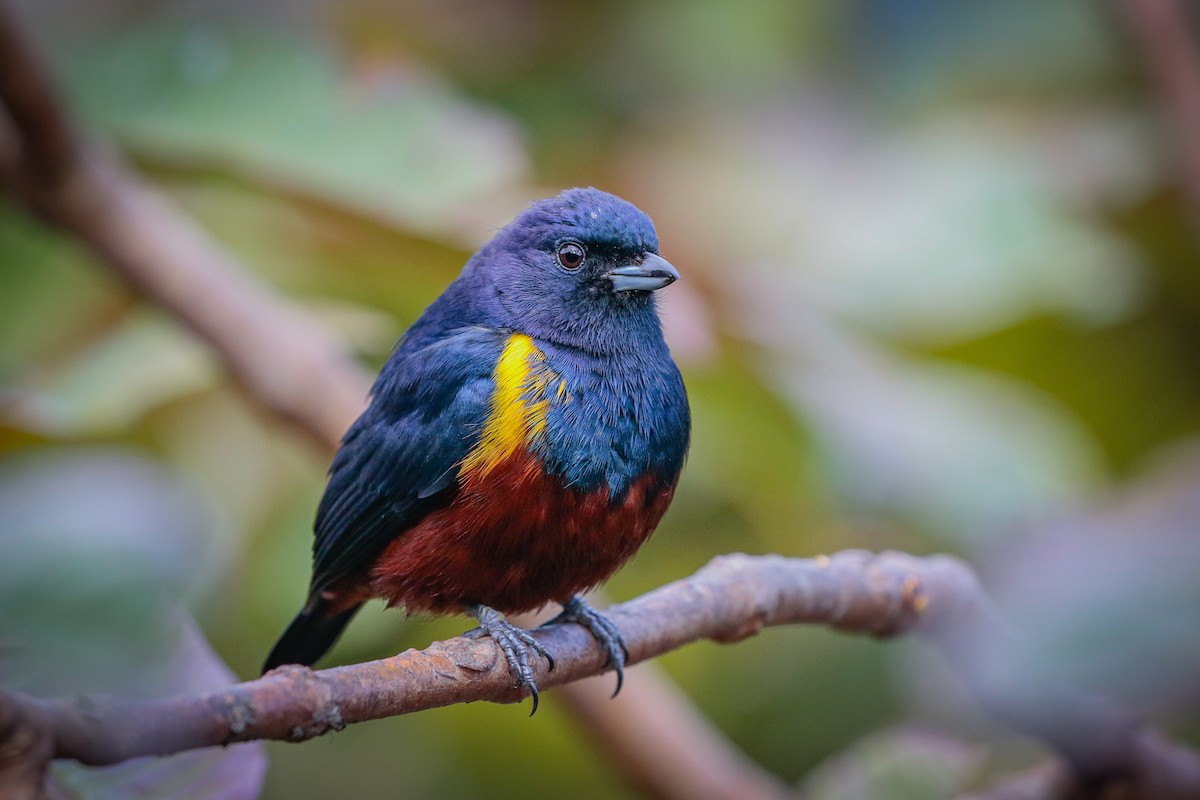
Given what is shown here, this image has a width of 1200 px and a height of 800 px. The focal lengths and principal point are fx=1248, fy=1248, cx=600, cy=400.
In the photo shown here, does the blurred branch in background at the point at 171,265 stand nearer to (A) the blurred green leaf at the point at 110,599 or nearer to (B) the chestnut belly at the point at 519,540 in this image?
(A) the blurred green leaf at the point at 110,599

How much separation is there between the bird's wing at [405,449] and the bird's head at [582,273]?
0.15 m

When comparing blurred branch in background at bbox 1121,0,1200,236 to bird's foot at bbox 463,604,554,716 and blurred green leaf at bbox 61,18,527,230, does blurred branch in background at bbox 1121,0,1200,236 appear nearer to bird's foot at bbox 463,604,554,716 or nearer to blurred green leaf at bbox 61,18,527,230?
blurred green leaf at bbox 61,18,527,230

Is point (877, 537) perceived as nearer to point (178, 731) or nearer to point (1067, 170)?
point (1067, 170)

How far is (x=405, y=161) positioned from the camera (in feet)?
11.9

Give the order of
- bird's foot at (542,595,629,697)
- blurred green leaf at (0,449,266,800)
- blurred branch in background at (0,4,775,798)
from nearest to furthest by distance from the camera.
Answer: blurred green leaf at (0,449,266,800) → bird's foot at (542,595,629,697) → blurred branch in background at (0,4,775,798)

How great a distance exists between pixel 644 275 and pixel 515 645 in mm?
870

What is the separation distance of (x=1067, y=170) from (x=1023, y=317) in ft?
3.25

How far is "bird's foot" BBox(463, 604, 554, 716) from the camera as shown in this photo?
2.02 meters

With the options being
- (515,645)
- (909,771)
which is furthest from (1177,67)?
(515,645)

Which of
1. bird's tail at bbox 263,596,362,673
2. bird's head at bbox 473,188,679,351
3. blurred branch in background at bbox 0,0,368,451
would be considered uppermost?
bird's head at bbox 473,188,679,351

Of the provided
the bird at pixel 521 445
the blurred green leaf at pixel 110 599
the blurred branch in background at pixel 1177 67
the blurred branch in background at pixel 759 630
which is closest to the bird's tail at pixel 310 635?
the bird at pixel 521 445

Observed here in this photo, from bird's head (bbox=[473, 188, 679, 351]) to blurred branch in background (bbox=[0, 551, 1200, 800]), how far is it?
1.90 feet

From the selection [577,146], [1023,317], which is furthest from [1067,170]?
[577,146]

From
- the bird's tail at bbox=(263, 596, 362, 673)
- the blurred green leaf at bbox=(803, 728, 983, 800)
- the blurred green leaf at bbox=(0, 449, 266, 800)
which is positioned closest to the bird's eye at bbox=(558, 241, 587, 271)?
the bird's tail at bbox=(263, 596, 362, 673)
